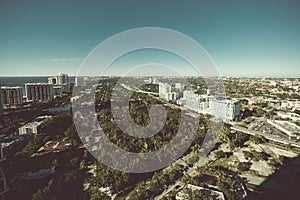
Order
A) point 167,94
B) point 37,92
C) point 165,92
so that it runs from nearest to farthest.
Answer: point 37,92 < point 167,94 < point 165,92

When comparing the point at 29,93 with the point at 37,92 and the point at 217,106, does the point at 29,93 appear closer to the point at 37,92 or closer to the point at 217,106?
the point at 37,92

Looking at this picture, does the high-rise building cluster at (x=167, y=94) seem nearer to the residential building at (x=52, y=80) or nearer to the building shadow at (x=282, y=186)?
the building shadow at (x=282, y=186)

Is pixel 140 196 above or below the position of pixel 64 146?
below

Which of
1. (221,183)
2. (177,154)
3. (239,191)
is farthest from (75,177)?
(239,191)

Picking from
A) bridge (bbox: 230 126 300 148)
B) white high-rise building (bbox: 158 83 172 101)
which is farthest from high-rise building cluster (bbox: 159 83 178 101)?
bridge (bbox: 230 126 300 148)

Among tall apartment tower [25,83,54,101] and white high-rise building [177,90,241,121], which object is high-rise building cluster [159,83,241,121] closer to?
white high-rise building [177,90,241,121]

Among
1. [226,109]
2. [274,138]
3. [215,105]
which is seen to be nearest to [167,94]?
[215,105]

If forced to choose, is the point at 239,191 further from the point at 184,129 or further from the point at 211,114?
the point at 211,114

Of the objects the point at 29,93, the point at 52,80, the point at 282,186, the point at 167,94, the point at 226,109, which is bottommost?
the point at 282,186
